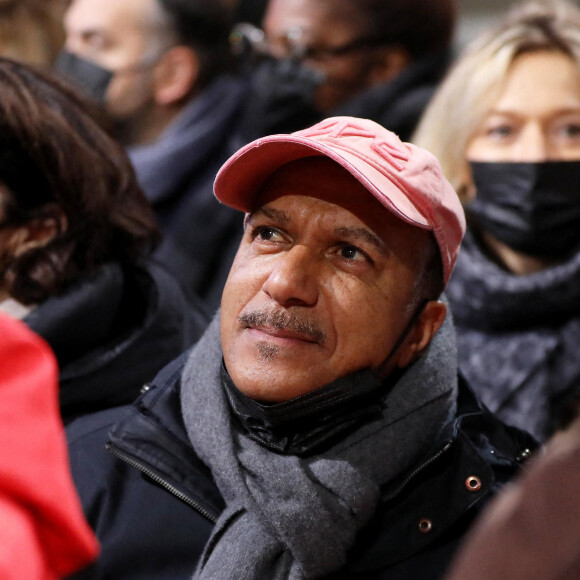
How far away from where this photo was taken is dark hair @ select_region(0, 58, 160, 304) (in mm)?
2549

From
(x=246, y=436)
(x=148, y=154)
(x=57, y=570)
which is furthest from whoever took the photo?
(x=148, y=154)

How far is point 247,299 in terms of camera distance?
78.0 inches

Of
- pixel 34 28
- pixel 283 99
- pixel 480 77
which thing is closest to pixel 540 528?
pixel 480 77

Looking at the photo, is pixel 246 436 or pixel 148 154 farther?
pixel 148 154

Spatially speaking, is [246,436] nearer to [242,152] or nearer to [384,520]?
[384,520]

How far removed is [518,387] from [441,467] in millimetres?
969

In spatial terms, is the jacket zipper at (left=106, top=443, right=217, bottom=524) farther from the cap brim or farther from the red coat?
the red coat

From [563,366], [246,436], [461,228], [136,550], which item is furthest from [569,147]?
[136,550]

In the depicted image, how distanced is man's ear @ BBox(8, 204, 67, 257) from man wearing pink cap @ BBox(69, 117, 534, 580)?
28.9 inches

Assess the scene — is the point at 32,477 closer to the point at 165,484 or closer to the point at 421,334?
the point at 165,484

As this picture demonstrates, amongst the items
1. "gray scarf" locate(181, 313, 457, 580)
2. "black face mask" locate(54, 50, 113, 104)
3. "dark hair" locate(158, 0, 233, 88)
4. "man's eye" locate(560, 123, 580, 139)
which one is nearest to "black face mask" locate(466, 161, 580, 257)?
"man's eye" locate(560, 123, 580, 139)

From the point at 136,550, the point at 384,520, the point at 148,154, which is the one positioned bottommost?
the point at 148,154

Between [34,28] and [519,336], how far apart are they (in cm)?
288

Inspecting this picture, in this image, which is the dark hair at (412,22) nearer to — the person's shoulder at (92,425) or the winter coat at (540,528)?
the person's shoulder at (92,425)
